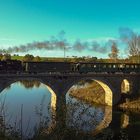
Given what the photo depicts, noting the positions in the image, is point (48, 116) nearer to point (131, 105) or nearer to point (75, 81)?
point (75, 81)

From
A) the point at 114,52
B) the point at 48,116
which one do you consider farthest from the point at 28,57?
the point at 48,116

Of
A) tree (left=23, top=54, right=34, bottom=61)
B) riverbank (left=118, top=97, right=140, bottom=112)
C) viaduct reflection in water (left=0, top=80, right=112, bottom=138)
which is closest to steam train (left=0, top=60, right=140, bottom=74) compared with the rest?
viaduct reflection in water (left=0, top=80, right=112, bottom=138)

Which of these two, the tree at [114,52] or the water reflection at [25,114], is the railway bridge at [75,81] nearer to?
the water reflection at [25,114]

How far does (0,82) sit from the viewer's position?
105 ft

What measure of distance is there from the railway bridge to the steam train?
3.04 feet

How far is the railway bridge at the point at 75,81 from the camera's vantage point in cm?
3334

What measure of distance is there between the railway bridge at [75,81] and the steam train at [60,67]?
3.04 feet

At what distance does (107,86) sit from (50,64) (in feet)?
39.9

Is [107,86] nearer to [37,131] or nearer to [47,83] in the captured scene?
[47,83]

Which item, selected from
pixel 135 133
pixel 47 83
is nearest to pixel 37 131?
pixel 135 133

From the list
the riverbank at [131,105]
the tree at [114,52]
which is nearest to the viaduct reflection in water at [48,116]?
the riverbank at [131,105]

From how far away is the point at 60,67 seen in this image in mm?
38656

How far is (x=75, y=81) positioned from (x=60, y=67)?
341 centimetres

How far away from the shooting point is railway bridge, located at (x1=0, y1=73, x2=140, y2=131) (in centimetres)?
3334
